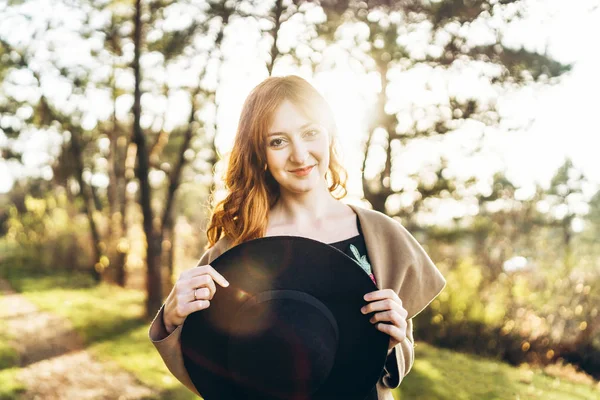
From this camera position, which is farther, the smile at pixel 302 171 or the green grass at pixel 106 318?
the green grass at pixel 106 318

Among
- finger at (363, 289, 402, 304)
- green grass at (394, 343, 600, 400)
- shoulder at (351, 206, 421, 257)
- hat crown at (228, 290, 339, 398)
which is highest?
shoulder at (351, 206, 421, 257)

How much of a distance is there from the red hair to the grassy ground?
507cm

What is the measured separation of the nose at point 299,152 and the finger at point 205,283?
533 millimetres

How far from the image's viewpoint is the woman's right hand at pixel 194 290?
60.9 inches

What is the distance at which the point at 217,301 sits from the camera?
1570 mm

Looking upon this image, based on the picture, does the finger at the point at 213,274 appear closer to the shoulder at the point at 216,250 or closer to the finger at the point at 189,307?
the finger at the point at 189,307

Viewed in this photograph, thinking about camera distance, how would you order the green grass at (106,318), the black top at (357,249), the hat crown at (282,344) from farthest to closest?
the green grass at (106,318)
the black top at (357,249)
the hat crown at (282,344)

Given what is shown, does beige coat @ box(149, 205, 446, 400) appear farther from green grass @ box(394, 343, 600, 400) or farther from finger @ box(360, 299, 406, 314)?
green grass @ box(394, 343, 600, 400)

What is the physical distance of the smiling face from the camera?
186 centimetres

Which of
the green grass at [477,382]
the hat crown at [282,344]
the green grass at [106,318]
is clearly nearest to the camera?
the hat crown at [282,344]

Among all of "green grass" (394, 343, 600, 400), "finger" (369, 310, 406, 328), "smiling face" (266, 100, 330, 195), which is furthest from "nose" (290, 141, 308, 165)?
"green grass" (394, 343, 600, 400)

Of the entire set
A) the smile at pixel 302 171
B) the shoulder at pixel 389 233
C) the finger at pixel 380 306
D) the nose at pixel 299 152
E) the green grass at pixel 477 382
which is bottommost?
the green grass at pixel 477 382

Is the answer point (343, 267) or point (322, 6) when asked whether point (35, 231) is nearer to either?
point (322, 6)

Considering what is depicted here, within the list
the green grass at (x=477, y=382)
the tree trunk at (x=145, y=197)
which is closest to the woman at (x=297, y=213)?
the green grass at (x=477, y=382)
